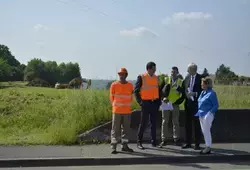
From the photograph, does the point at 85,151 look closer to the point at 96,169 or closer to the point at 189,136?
the point at 96,169

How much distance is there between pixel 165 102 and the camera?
30.2 ft

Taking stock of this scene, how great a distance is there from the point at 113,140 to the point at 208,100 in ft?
7.96

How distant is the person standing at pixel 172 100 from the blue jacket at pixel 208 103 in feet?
2.52

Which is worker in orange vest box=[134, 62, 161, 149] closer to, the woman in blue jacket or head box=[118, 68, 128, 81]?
head box=[118, 68, 128, 81]

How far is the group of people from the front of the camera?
27.8ft

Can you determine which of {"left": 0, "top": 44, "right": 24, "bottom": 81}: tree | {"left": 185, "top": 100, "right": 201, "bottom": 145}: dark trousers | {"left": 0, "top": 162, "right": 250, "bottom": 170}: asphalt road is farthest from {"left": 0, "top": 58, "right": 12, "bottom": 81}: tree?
{"left": 0, "top": 162, "right": 250, "bottom": 170}: asphalt road

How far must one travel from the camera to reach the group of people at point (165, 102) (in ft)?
27.8

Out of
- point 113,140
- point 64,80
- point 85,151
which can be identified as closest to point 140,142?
point 113,140

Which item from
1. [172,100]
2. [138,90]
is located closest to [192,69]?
[172,100]

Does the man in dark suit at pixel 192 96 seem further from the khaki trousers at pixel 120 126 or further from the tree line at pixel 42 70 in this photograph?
the tree line at pixel 42 70

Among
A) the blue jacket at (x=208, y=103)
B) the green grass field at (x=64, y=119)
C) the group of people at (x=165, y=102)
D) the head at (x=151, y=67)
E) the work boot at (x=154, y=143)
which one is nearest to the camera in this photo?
the blue jacket at (x=208, y=103)

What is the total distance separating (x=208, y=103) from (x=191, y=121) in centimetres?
89

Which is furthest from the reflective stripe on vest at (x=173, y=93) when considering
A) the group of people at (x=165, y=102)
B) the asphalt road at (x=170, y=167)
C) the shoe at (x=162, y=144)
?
the asphalt road at (x=170, y=167)

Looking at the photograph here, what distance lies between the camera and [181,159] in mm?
8117
